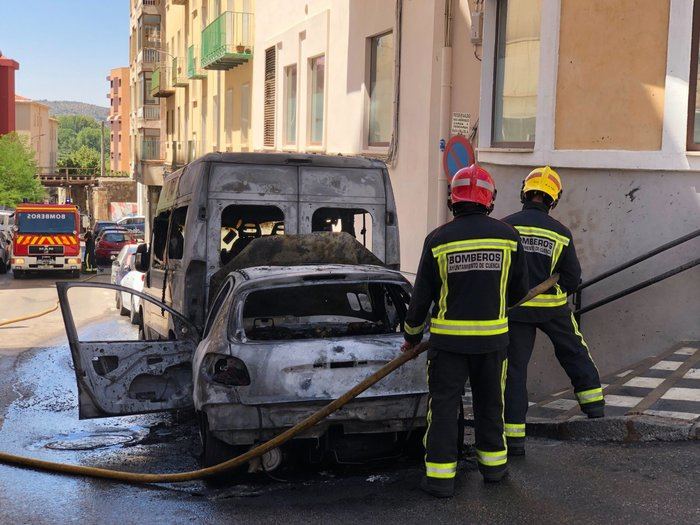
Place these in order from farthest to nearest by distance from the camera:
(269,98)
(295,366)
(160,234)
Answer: (269,98)
(160,234)
(295,366)

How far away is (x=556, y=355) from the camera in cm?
679

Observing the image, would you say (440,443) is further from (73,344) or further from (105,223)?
(105,223)

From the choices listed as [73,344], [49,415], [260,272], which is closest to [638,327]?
[260,272]

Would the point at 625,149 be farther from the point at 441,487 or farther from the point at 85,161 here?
the point at 85,161

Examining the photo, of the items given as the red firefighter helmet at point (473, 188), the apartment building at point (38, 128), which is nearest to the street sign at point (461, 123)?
the red firefighter helmet at point (473, 188)

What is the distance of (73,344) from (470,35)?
7.46 m

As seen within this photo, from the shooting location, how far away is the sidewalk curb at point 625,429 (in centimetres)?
656

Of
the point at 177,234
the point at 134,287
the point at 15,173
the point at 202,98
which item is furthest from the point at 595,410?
the point at 15,173

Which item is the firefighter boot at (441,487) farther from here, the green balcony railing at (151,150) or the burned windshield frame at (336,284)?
the green balcony railing at (151,150)

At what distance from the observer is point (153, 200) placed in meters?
50.8

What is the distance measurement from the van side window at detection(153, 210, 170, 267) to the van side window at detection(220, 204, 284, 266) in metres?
1.38

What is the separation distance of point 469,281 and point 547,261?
4.22ft

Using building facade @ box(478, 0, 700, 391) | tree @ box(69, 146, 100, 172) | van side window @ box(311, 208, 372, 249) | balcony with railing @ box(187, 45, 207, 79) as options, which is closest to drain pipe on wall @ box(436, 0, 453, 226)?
building facade @ box(478, 0, 700, 391)

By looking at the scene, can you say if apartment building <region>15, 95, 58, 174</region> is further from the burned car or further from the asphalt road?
the asphalt road
